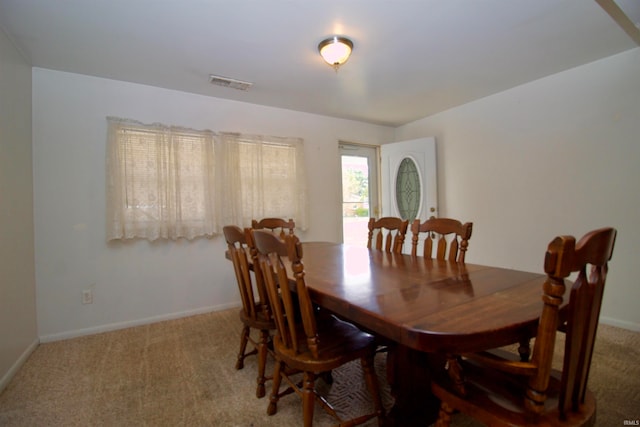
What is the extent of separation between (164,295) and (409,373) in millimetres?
2528

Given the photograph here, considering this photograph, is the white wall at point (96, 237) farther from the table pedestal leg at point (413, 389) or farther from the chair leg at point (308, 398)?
the table pedestal leg at point (413, 389)

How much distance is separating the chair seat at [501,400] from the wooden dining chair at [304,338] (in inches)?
15.6

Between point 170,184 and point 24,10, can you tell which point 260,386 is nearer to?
point 170,184

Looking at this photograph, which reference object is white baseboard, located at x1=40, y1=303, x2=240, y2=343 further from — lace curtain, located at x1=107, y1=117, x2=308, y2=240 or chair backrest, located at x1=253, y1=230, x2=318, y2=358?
chair backrest, located at x1=253, y1=230, x2=318, y2=358

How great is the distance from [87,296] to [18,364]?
0.68 metres

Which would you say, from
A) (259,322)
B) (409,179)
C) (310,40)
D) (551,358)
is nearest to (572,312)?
(551,358)

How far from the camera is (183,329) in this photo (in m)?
2.75

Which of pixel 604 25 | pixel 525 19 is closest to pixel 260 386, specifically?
pixel 525 19

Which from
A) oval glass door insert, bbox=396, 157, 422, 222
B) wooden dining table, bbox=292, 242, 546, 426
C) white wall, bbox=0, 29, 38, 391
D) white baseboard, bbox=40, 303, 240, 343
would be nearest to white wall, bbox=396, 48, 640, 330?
oval glass door insert, bbox=396, 157, 422, 222

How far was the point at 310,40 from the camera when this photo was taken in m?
2.21

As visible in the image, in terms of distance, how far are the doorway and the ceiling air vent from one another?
1677mm

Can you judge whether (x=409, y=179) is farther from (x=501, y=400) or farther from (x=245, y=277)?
(x=501, y=400)

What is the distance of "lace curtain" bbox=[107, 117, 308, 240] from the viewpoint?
2779mm

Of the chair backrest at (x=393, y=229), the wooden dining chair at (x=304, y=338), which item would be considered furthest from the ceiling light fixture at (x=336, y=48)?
the wooden dining chair at (x=304, y=338)
